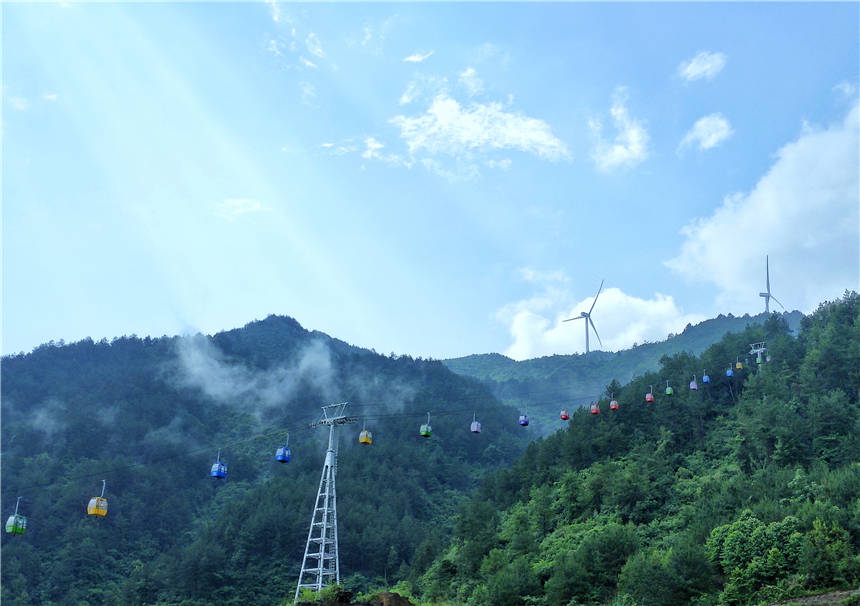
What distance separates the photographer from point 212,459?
118062 millimetres

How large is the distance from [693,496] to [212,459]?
80.5 metres

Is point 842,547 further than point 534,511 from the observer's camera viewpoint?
No

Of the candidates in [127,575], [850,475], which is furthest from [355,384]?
[850,475]

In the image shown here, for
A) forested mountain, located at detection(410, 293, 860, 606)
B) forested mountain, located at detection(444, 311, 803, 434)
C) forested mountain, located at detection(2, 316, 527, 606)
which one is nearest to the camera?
forested mountain, located at detection(410, 293, 860, 606)

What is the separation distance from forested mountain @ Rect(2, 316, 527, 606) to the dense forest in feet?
1.23

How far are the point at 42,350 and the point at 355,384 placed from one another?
2360 inches

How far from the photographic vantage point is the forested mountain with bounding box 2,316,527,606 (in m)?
82.4

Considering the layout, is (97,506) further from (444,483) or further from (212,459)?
(212,459)

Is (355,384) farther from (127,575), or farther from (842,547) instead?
(842,547)

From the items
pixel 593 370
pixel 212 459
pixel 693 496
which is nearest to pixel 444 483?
pixel 212 459

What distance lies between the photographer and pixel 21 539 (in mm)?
88688

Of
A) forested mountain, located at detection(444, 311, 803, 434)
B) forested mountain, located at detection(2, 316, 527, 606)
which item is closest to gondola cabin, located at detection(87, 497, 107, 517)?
forested mountain, located at detection(2, 316, 527, 606)

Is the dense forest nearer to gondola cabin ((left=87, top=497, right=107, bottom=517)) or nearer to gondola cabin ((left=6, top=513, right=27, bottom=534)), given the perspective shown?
gondola cabin ((left=87, top=497, right=107, bottom=517))

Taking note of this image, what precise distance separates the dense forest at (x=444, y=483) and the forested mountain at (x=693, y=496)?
164 millimetres
